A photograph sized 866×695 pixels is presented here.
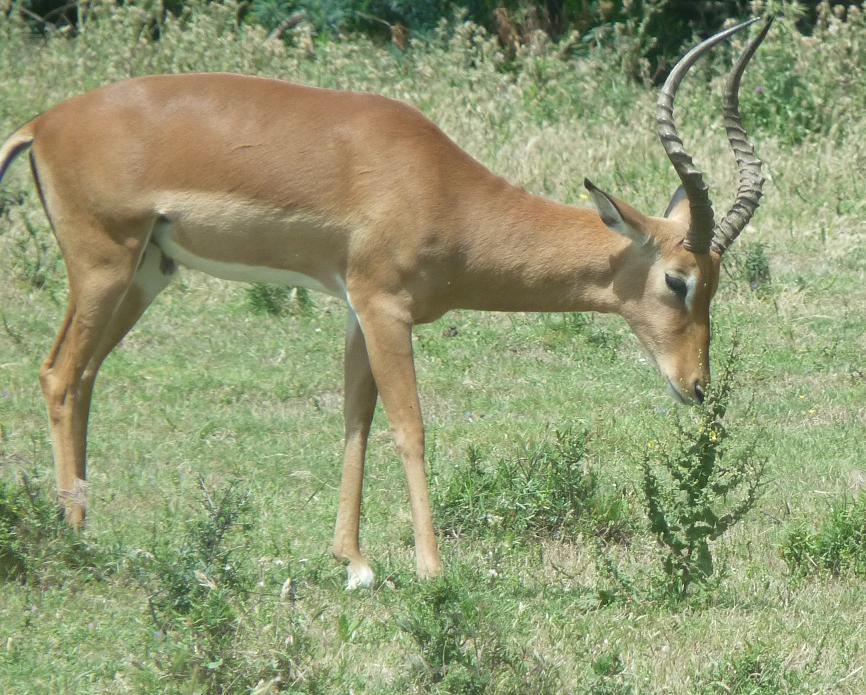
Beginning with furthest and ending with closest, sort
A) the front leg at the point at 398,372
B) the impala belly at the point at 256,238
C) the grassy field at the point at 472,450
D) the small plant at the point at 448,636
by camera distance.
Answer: the impala belly at the point at 256,238, the front leg at the point at 398,372, the grassy field at the point at 472,450, the small plant at the point at 448,636

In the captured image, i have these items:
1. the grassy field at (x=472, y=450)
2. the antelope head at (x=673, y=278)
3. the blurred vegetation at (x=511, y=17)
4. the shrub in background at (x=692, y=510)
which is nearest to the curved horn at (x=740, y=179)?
the antelope head at (x=673, y=278)

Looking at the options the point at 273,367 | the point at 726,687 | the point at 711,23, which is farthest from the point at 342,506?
the point at 711,23

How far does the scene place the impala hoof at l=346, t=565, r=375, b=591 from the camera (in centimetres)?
521

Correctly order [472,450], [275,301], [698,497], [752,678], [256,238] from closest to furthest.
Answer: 1. [752,678]
2. [698,497]
3. [256,238]
4. [472,450]
5. [275,301]

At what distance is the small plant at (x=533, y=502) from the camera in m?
5.79

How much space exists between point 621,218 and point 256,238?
1.43 metres

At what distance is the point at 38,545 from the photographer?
199 inches

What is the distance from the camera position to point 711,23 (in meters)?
16.9

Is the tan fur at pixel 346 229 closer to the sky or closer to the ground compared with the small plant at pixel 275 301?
closer to the sky

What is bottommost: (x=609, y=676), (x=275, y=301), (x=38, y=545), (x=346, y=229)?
(x=275, y=301)

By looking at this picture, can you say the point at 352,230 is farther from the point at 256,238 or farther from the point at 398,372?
the point at 398,372

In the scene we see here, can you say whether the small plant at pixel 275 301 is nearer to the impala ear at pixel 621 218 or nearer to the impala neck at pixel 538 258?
the impala neck at pixel 538 258

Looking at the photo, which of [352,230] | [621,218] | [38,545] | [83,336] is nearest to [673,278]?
[621,218]

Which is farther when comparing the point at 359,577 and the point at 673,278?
the point at 673,278
